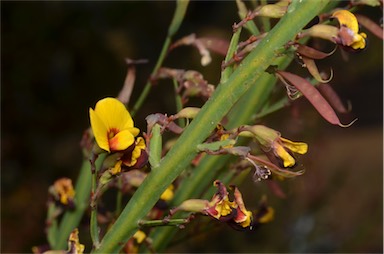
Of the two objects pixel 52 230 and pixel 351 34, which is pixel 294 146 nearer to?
pixel 351 34

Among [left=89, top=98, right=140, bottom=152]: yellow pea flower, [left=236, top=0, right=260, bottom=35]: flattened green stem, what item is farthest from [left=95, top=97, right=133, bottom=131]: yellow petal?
[left=236, top=0, right=260, bottom=35]: flattened green stem

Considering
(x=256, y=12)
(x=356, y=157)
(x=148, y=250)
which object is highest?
(x=256, y=12)

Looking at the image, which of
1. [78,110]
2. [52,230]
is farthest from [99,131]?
[78,110]

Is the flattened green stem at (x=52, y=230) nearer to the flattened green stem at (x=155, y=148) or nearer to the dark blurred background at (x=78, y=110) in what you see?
the flattened green stem at (x=155, y=148)

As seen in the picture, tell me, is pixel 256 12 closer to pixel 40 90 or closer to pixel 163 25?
pixel 40 90

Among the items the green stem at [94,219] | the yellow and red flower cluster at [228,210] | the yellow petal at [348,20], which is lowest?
the yellow and red flower cluster at [228,210]

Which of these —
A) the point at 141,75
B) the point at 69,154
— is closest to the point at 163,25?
the point at 141,75

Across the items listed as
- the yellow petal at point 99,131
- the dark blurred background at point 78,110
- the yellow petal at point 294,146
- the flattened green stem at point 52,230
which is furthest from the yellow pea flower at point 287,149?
the dark blurred background at point 78,110
